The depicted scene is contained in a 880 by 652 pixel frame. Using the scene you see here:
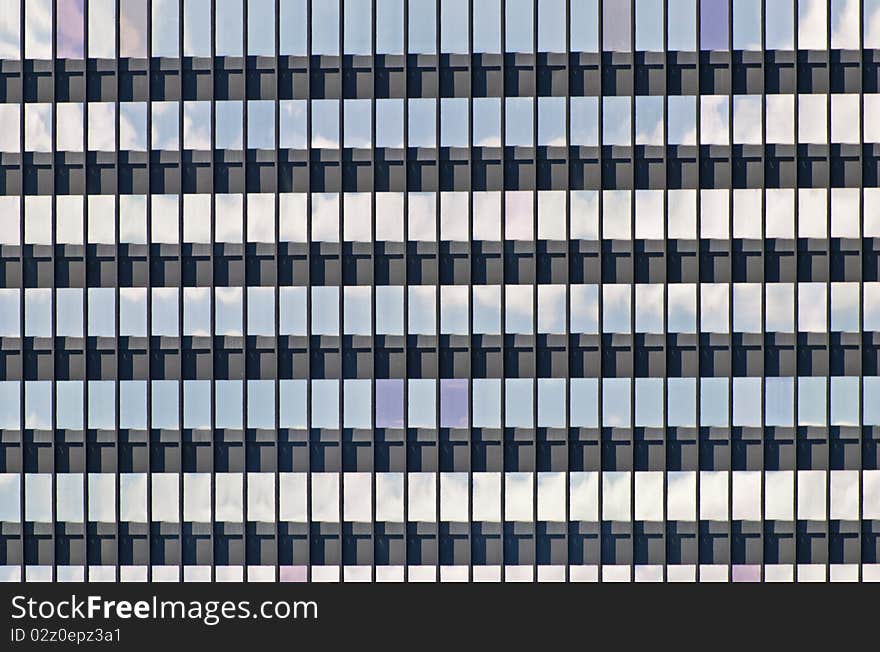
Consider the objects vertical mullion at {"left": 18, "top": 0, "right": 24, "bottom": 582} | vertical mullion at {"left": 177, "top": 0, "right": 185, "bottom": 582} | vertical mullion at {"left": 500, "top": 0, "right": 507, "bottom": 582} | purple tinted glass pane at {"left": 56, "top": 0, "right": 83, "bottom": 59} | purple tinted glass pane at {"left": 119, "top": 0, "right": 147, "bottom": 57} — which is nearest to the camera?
vertical mullion at {"left": 500, "top": 0, "right": 507, "bottom": 582}

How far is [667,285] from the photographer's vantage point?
31.0 metres

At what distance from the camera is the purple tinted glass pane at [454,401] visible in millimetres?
31172

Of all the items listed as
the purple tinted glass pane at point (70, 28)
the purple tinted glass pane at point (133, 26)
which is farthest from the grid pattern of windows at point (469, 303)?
the purple tinted glass pane at point (70, 28)

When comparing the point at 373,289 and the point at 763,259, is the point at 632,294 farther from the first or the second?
the point at 373,289

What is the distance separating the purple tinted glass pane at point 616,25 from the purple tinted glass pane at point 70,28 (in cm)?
1930

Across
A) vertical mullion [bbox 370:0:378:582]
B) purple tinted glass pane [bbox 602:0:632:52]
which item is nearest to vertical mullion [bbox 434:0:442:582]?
vertical mullion [bbox 370:0:378:582]

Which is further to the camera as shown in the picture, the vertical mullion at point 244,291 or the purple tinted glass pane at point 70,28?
the purple tinted glass pane at point 70,28

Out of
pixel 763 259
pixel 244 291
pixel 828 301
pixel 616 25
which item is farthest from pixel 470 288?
pixel 828 301

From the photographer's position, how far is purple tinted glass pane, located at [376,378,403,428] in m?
31.2

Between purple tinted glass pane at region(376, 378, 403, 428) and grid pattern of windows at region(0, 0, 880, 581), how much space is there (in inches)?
3.2

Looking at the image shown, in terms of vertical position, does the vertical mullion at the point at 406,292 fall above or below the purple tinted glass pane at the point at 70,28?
below

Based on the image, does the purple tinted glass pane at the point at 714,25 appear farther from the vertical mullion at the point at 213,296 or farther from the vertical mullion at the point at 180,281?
the vertical mullion at the point at 180,281

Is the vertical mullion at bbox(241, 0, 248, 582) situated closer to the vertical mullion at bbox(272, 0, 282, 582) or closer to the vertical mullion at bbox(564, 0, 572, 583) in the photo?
the vertical mullion at bbox(272, 0, 282, 582)

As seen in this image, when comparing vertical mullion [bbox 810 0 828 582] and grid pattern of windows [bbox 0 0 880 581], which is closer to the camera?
vertical mullion [bbox 810 0 828 582]
